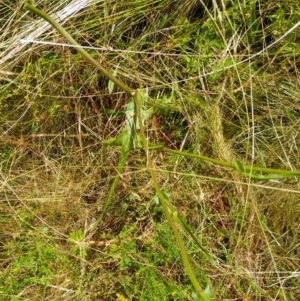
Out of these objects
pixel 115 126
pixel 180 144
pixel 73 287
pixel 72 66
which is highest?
pixel 72 66

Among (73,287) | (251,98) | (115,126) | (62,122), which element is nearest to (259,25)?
(251,98)

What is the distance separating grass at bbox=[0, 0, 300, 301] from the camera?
57.6 inches

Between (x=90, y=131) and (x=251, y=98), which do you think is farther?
(x=90, y=131)

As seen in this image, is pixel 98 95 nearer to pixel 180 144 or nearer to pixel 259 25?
pixel 180 144

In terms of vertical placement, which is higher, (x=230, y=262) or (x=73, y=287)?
(x=73, y=287)

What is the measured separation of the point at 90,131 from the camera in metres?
1.57

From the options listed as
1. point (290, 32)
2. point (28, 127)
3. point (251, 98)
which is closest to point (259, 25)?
point (290, 32)

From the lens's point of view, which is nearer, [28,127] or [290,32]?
[290,32]

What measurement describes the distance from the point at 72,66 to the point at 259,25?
56cm

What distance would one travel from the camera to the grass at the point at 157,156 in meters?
1.46

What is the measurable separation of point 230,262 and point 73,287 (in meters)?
0.46

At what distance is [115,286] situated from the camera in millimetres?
1491

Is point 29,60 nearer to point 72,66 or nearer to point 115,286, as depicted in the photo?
point 72,66

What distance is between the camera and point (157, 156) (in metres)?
1.51
